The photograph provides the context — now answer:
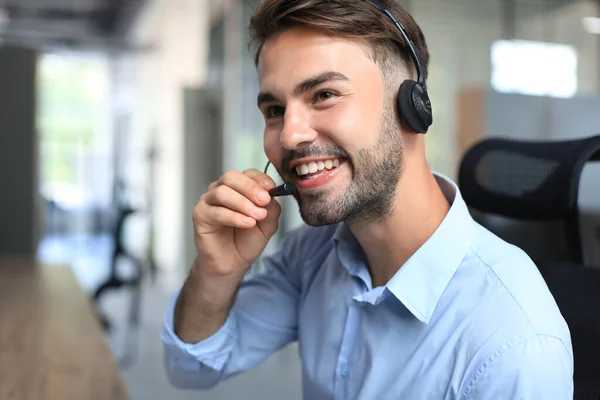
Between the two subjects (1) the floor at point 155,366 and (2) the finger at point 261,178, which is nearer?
(2) the finger at point 261,178

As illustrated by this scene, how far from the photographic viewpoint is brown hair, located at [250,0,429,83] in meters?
0.85

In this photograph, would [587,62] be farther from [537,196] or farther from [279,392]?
[537,196]

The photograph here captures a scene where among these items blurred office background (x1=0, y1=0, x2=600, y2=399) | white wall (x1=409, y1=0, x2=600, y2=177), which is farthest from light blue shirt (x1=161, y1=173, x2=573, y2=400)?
white wall (x1=409, y1=0, x2=600, y2=177)

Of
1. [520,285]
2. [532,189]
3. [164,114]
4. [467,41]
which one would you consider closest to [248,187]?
[520,285]

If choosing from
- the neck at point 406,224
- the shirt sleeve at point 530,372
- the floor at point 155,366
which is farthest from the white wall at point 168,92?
the shirt sleeve at point 530,372

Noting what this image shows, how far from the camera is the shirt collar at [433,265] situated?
0.82m

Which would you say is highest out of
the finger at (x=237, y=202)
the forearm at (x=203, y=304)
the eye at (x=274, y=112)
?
the eye at (x=274, y=112)

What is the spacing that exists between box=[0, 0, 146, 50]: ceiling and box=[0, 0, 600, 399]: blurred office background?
0.07 feet

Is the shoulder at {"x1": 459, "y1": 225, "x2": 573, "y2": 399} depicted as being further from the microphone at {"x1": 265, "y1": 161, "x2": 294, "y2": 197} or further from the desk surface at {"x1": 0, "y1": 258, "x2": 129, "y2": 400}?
the desk surface at {"x1": 0, "y1": 258, "x2": 129, "y2": 400}

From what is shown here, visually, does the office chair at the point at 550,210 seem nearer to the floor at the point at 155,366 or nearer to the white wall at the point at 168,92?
the floor at the point at 155,366

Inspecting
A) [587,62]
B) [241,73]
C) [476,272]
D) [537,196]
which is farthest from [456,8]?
[476,272]

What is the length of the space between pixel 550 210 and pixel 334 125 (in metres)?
0.41

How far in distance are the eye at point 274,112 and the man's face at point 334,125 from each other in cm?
2

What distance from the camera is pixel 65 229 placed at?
9.66m
